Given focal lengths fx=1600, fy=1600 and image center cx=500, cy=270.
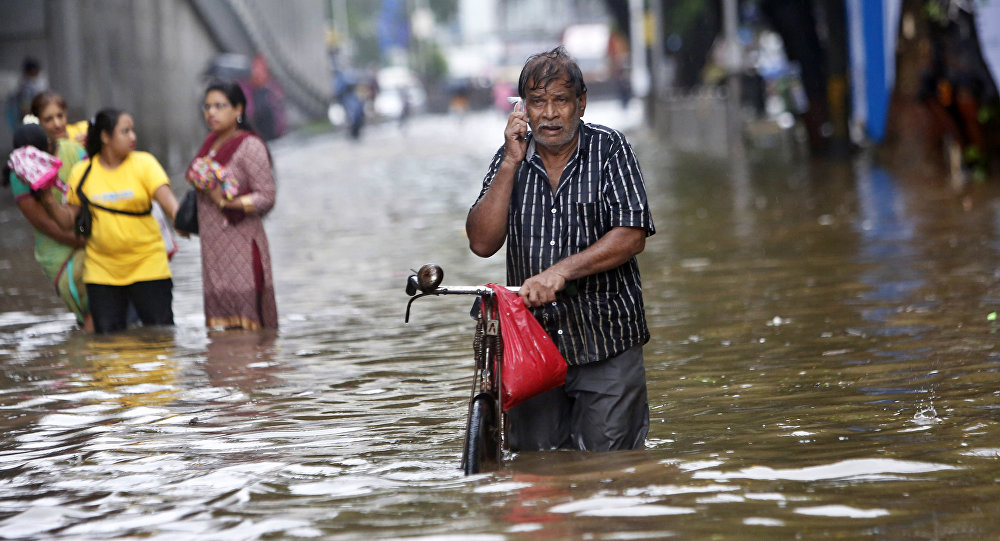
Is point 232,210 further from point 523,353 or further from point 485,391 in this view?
point 523,353

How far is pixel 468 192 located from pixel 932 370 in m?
15.4

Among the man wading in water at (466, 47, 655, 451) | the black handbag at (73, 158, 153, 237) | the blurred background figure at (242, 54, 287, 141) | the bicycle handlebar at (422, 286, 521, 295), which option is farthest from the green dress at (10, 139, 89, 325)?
the blurred background figure at (242, 54, 287, 141)

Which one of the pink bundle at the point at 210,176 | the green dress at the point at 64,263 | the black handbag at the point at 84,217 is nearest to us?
the pink bundle at the point at 210,176

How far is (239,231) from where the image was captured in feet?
30.8

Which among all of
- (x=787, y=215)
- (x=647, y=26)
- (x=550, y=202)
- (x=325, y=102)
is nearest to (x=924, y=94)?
(x=787, y=215)

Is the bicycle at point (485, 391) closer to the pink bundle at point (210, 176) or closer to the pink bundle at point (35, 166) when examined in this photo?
the pink bundle at point (210, 176)

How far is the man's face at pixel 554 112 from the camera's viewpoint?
516 cm

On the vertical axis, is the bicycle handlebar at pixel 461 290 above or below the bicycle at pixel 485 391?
above

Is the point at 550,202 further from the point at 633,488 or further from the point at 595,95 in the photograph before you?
the point at 595,95

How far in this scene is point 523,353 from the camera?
5.12 metres

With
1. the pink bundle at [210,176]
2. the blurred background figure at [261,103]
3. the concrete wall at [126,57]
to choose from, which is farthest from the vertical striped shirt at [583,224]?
the blurred background figure at [261,103]

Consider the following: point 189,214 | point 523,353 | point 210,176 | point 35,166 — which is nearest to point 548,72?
point 523,353

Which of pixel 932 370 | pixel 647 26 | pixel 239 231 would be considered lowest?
pixel 932 370

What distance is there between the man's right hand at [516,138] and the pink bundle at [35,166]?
522 centimetres
